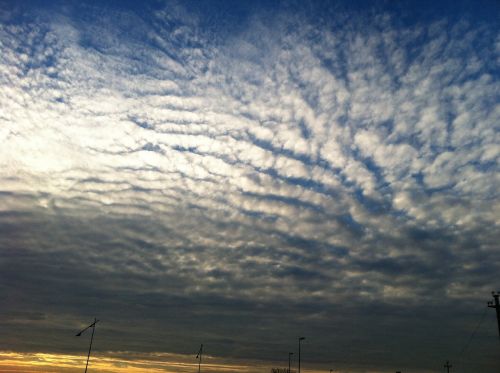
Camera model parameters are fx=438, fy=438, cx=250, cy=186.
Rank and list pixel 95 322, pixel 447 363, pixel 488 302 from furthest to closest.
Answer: pixel 447 363 → pixel 95 322 → pixel 488 302

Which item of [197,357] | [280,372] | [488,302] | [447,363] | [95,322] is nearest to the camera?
[488,302]

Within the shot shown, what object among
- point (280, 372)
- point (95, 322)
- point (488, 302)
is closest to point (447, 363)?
point (280, 372)

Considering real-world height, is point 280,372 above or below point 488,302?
below

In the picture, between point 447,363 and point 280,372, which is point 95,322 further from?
point 447,363

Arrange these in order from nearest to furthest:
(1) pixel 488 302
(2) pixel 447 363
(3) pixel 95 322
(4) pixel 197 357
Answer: (1) pixel 488 302 < (3) pixel 95 322 < (2) pixel 447 363 < (4) pixel 197 357

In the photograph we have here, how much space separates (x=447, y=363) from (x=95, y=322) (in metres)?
95.6

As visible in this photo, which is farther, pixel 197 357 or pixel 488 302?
pixel 197 357

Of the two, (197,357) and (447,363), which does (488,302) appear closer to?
(447,363)

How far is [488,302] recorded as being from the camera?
6600 centimetres

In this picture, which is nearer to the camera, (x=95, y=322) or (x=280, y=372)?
(x=95, y=322)

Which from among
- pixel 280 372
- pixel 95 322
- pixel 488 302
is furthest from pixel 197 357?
pixel 488 302

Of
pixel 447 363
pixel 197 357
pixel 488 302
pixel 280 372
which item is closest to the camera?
pixel 488 302

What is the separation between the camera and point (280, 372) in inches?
6220

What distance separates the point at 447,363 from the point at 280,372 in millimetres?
59076
